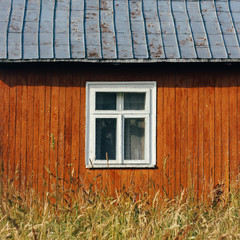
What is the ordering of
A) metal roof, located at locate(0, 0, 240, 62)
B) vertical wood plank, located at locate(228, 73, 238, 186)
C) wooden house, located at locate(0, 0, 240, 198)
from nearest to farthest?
metal roof, located at locate(0, 0, 240, 62) < wooden house, located at locate(0, 0, 240, 198) < vertical wood plank, located at locate(228, 73, 238, 186)

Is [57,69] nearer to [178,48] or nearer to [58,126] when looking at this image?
[58,126]

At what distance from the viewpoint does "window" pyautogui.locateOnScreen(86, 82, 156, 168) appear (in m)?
7.77

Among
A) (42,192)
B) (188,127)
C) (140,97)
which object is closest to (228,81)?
(188,127)

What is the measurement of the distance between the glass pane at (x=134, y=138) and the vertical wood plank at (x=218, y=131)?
1.28m

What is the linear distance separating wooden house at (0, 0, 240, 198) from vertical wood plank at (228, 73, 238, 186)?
0.06 feet

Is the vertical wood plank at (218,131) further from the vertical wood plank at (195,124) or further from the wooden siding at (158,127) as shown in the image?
the vertical wood plank at (195,124)

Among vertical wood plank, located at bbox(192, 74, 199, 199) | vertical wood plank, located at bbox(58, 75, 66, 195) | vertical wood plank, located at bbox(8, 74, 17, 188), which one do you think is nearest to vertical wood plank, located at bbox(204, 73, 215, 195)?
vertical wood plank, located at bbox(192, 74, 199, 199)

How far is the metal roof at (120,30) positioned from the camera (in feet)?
24.5

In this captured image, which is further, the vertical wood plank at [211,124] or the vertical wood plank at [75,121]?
the vertical wood plank at [211,124]

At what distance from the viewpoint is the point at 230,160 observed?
7906 millimetres

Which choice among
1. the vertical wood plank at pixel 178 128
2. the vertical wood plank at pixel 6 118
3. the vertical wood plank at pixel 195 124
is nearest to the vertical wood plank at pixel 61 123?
the vertical wood plank at pixel 6 118

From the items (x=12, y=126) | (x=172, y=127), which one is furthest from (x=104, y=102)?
(x=12, y=126)

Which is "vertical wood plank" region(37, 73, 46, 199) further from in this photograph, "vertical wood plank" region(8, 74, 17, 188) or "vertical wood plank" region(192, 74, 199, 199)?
"vertical wood plank" region(192, 74, 199, 199)

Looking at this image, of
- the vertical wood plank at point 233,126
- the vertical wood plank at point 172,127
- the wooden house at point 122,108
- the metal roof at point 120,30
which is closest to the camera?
the metal roof at point 120,30
